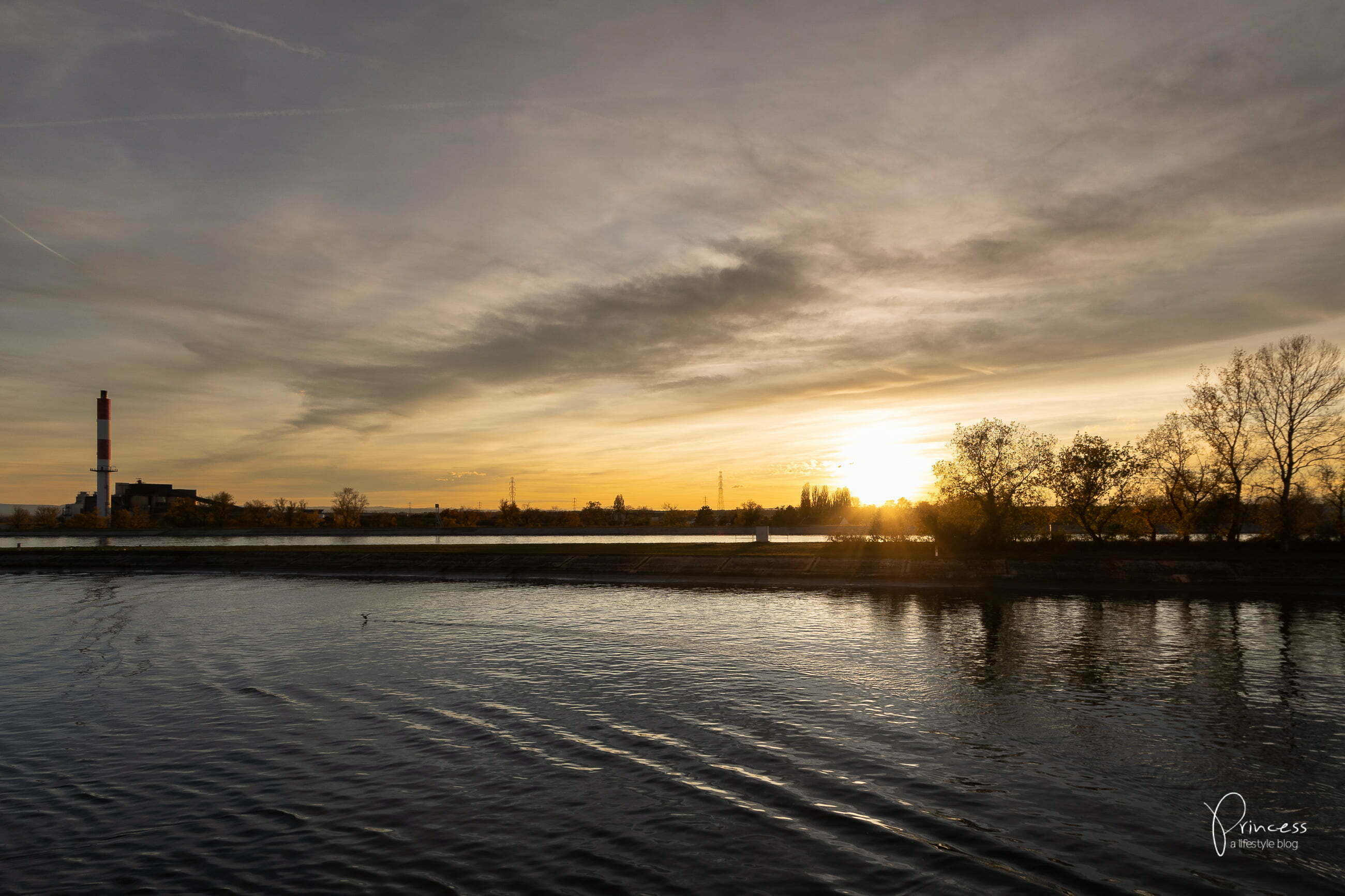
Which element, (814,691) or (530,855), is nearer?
(530,855)

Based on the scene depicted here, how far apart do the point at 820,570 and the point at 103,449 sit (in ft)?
591

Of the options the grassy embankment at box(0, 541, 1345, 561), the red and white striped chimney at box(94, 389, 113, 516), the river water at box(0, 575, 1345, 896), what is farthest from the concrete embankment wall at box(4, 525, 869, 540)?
the river water at box(0, 575, 1345, 896)

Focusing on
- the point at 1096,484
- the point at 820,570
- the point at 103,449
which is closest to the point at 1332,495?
the point at 1096,484

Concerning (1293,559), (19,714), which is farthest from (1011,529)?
(19,714)

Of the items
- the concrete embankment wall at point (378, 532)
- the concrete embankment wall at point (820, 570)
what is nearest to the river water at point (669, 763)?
the concrete embankment wall at point (820, 570)

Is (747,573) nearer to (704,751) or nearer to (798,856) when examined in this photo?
(704,751)

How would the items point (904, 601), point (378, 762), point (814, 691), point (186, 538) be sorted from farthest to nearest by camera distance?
point (186, 538) < point (904, 601) < point (814, 691) < point (378, 762)

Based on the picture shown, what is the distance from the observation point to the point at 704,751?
696 inches

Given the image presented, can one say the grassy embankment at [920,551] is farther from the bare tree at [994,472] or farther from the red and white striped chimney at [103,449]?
the red and white striped chimney at [103,449]

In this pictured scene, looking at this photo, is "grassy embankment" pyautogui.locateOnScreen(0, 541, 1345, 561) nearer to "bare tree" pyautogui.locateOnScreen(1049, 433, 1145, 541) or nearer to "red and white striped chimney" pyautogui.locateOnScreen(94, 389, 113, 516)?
"bare tree" pyautogui.locateOnScreen(1049, 433, 1145, 541)

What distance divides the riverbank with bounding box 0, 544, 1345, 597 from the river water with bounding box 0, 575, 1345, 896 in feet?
84.6

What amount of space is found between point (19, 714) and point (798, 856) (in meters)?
23.8

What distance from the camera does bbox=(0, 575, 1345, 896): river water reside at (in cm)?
1198

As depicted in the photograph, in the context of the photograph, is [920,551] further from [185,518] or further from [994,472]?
[185,518]
